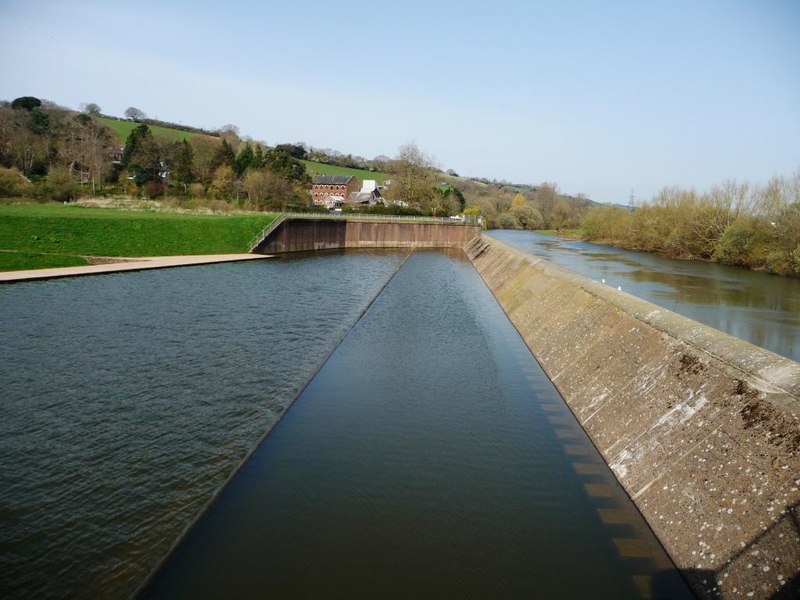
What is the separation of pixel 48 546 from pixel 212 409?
203 inches

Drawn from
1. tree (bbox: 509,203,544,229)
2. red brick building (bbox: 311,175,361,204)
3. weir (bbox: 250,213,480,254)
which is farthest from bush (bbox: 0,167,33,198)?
tree (bbox: 509,203,544,229)

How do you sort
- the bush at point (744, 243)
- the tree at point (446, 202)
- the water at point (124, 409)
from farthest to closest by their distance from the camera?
1. the tree at point (446, 202)
2. the bush at point (744, 243)
3. the water at point (124, 409)

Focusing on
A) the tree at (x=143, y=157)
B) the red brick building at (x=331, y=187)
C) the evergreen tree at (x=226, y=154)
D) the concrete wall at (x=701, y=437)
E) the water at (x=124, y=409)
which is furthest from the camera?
the red brick building at (x=331, y=187)

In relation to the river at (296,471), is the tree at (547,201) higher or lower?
higher

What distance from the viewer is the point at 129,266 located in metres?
34.6

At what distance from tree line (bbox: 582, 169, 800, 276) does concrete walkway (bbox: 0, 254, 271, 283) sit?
45.1 metres

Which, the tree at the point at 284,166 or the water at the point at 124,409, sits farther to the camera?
the tree at the point at 284,166

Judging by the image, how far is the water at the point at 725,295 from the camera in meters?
21.5

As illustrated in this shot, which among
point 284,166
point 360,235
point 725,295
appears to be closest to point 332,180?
point 284,166

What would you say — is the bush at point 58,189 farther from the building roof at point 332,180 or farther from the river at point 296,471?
the building roof at point 332,180

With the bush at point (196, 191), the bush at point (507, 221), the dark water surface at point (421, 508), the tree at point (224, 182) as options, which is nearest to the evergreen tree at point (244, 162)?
the tree at point (224, 182)

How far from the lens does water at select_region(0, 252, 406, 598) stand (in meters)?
7.78

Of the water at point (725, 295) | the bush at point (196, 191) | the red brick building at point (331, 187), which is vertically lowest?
the water at point (725, 295)

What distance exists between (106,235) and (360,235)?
3008 centimetres
